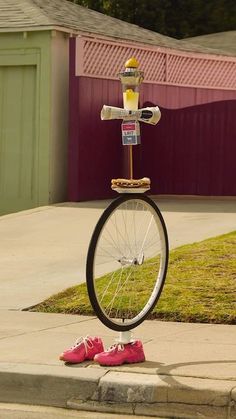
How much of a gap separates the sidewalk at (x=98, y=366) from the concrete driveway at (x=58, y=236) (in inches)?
0.8

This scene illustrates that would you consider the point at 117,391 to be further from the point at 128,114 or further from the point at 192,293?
the point at 192,293

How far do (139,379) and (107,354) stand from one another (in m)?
0.43

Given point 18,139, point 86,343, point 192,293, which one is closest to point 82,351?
point 86,343

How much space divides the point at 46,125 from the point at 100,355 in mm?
9833

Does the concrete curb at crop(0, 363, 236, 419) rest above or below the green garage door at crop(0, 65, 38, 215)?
below

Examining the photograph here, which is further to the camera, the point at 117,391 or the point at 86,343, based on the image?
the point at 86,343

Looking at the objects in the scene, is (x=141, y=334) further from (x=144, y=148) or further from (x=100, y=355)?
(x=144, y=148)

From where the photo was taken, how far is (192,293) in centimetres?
849

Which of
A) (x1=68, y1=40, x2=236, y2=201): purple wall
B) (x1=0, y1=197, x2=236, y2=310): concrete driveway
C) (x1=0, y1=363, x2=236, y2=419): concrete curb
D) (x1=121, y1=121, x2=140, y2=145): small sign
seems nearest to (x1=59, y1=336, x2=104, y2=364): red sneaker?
(x1=0, y1=363, x2=236, y2=419): concrete curb

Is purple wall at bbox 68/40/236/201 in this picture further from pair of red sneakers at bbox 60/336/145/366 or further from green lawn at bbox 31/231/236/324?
pair of red sneakers at bbox 60/336/145/366

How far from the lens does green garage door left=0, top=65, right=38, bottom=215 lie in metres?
16.2

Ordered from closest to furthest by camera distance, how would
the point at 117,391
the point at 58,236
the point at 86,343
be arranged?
the point at 117,391 → the point at 86,343 → the point at 58,236

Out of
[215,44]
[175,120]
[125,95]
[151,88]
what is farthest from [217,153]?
[215,44]

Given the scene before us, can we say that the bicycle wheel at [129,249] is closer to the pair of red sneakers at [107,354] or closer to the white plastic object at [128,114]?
the pair of red sneakers at [107,354]
